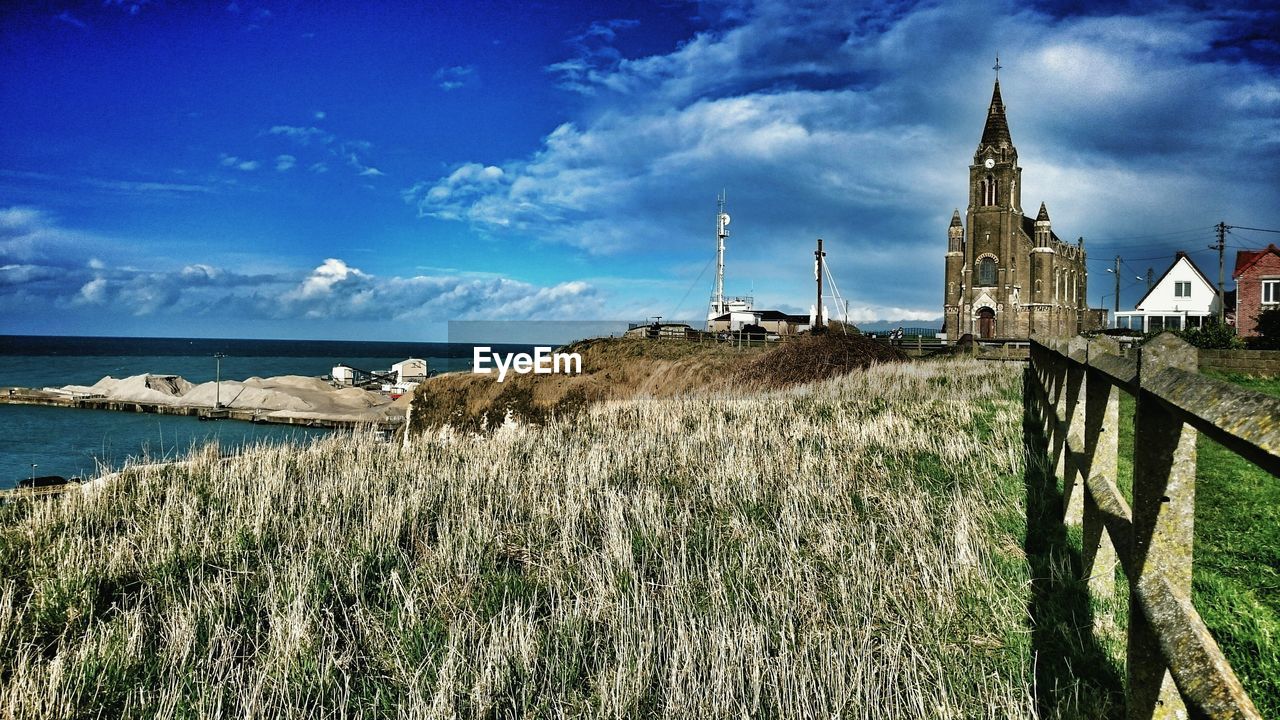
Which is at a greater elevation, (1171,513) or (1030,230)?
(1030,230)

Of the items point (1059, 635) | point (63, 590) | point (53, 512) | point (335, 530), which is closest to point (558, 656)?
point (1059, 635)

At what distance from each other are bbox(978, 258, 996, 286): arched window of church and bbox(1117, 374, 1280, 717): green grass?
70.1m

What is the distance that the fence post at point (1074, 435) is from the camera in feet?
15.6

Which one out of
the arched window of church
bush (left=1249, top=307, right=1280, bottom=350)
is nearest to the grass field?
bush (left=1249, top=307, right=1280, bottom=350)

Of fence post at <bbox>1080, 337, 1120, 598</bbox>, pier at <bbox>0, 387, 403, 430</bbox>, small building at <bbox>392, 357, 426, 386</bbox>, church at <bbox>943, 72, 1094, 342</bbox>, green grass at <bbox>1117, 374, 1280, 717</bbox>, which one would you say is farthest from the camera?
small building at <bbox>392, 357, 426, 386</bbox>

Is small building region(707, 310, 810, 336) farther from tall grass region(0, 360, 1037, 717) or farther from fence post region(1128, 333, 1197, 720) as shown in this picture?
fence post region(1128, 333, 1197, 720)

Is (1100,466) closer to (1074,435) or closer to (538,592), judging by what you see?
(1074,435)

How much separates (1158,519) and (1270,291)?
61.2m

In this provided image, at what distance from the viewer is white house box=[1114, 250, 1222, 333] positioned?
70.6 metres

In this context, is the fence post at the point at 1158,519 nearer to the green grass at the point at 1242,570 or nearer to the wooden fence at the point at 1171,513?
the wooden fence at the point at 1171,513

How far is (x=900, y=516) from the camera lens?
225 inches

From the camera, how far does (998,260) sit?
6969 cm

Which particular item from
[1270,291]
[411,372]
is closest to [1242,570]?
[1270,291]

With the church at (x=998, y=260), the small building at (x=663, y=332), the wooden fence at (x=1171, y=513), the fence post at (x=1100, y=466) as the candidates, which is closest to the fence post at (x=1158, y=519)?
the wooden fence at (x=1171, y=513)
